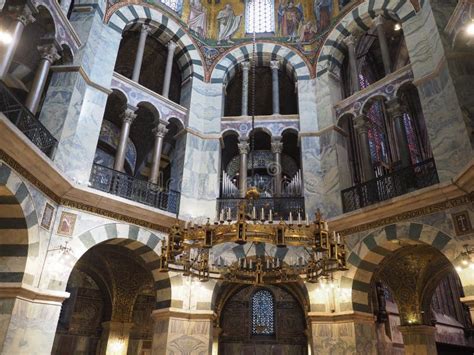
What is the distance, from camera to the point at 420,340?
40.8 ft

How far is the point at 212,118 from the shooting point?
1255 cm

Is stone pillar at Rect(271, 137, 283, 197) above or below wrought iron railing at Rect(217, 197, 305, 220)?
above

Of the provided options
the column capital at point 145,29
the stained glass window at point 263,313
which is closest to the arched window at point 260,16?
the column capital at point 145,29

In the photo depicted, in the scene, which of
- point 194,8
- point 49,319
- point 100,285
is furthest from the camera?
point 194,8

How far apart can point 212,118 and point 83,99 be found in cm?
414

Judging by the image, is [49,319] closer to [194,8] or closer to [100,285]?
Answer: [100,285]

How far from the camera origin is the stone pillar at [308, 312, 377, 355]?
28.9ft

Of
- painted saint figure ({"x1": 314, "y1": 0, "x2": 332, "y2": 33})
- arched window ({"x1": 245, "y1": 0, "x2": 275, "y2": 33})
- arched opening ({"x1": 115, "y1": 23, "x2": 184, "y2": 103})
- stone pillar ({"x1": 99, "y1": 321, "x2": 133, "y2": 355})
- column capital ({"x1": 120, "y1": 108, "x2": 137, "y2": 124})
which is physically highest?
arched window ({"x1": 245, "y1": 0, "x2": 275, "y2": 33})

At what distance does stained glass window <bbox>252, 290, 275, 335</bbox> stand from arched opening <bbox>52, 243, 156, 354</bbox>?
3.95 m

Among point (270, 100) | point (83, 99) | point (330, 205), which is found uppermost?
point (270, 100)

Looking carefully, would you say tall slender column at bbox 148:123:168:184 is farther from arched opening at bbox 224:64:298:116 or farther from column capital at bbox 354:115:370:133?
column capital at bbox 354:115:370:133

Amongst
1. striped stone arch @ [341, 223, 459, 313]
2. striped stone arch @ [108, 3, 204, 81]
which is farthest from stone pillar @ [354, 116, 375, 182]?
striped stone arch @ [108, 3, 204, 81]

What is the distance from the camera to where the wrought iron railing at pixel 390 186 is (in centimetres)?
896

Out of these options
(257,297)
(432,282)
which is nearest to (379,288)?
(432,282)
